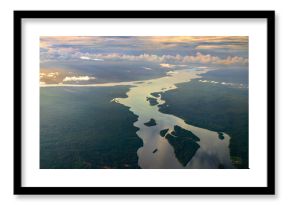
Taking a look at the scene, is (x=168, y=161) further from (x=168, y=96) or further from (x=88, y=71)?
(x=88, y=71)

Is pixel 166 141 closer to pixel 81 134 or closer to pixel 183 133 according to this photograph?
pixel 183 133

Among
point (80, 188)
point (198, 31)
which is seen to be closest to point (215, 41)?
point (198, 31)

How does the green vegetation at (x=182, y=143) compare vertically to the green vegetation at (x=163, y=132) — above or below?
below

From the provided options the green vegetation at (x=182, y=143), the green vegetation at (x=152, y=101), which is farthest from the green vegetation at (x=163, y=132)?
the green vegetation at (x=152, y=101)

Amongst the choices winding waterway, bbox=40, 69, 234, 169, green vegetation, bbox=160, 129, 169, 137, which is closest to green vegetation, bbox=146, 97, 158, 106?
winding waterway, bbox=40, 69, 234, 169

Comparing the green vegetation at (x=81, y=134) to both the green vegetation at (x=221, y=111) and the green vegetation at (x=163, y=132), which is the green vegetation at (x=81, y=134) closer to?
the green vegetation at (x=163, y=132)

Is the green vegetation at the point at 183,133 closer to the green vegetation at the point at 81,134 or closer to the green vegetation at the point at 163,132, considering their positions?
the green vegetation at the point at 163,132

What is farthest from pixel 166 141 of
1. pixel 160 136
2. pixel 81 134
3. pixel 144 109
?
pixel 81 134

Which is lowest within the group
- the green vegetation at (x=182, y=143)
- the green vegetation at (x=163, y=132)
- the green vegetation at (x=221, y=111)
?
the green vegetation at (x=182, y=143)

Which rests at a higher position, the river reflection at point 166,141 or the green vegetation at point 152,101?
the green vegetation at point 152,101
